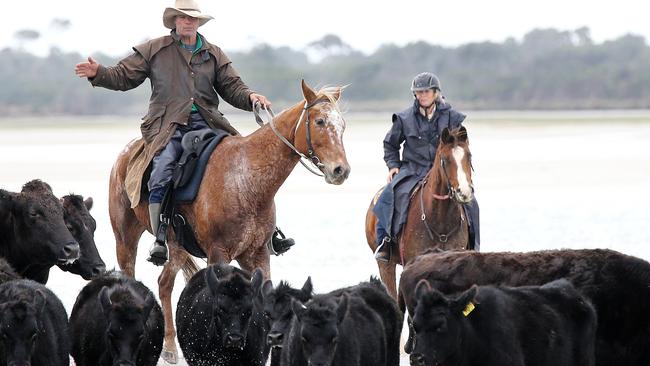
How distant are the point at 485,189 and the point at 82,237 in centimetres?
1963

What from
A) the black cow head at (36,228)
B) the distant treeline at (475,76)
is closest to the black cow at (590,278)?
the black cow head at (36,228)

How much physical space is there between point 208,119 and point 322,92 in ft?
4.63

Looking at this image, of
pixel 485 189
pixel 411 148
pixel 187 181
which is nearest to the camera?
pixel 187 181

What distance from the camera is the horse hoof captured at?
1259cm

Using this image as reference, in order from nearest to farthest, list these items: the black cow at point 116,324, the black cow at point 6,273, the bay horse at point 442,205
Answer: the black cow at point 116,324 < the black cow at point 6,273 < the bay horse at point 442,205

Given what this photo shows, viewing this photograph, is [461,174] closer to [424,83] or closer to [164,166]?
[424,83]

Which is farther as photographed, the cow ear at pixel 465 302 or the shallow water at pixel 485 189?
the shallow water at pixel 485 189

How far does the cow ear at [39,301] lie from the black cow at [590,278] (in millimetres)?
2784

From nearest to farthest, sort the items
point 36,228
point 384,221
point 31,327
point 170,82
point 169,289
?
point 31,327 < point 36,228 < point 170,82 < point 169,289 < point 384,221

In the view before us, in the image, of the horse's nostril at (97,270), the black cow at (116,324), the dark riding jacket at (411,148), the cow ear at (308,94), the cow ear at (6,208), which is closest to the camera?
the black cow at (116,324)

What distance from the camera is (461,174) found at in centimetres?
1199

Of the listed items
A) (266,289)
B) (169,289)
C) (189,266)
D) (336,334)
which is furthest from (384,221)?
(336,334)

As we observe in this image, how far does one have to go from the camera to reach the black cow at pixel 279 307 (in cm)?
980

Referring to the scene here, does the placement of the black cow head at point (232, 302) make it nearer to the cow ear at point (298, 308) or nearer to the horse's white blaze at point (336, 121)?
the cow ear at point (298, 308)
